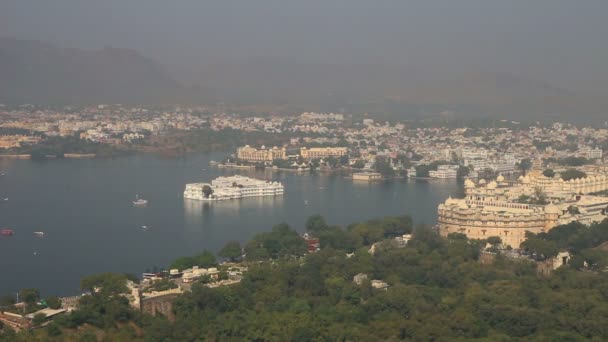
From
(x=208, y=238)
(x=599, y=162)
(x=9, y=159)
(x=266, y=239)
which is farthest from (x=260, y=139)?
(x=266, y=239)

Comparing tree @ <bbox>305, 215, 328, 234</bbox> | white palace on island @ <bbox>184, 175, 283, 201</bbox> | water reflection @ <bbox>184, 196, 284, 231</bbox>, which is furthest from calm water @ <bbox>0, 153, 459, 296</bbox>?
tree @ <bbox>305, 215, 328, 234</bbox>

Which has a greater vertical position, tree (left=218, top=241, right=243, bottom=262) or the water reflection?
the water reflection

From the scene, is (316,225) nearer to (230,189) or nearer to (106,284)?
(106,284)

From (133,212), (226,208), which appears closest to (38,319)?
(133,212)

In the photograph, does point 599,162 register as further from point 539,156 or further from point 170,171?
point 170,171

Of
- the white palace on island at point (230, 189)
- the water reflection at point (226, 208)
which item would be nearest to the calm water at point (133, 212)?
the water reflection at point (226, 208)

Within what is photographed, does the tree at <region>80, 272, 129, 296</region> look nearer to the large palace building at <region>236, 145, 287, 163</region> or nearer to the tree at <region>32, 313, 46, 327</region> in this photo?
the tree at <region>32, 313, 46, 327</region>

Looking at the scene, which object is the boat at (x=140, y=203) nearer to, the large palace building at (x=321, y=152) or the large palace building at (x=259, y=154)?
the large palace building at (x=259, y=154)
